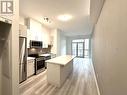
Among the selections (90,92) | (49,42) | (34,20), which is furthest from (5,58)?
(49,42)

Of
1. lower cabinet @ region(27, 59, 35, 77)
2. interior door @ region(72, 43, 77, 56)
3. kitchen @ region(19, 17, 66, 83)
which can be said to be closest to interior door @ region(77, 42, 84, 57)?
interior door @ region(72, 43, 77, 56)

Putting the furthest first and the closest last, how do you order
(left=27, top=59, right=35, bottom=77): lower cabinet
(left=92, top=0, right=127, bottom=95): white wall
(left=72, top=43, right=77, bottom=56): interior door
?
(left=72, top=43, right=77, bottom=56): interior door < (left=27, top=59, right=35, bottom=77): lower cabinet < (left=92, top=0, right=127, bottom=95): white wall

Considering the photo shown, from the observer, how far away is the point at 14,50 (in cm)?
142

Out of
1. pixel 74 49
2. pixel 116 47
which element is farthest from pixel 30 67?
pixel 74 49

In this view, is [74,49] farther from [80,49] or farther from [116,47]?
[116,47]

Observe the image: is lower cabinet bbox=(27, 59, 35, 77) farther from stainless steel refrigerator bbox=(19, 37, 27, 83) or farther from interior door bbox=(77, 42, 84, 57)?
interior door bbox=(77, 42, 84, 57)

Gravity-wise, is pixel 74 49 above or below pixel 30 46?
below

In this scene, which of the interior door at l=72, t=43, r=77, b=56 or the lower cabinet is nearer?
the lower cabinet

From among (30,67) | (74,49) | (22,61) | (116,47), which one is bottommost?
(30,67)

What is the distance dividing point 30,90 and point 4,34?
2.32 meters

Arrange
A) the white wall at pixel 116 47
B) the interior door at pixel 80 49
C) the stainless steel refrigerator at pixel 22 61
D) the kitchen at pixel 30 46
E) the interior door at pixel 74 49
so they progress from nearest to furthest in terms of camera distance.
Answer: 1. the white wall at pixel 116 47
2. the stainless steel refrigerator at pixel 22 61
3. the kitchen at pixel 30 46
4. the interior door at pixel 80 49
5. the interior door at pixel 74 49

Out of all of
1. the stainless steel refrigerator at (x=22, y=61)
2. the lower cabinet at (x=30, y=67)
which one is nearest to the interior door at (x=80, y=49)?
the lower cabinet at (x=30, y=67)

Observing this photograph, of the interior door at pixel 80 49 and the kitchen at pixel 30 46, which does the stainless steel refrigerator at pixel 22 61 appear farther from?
the interior door at pixel 80 49

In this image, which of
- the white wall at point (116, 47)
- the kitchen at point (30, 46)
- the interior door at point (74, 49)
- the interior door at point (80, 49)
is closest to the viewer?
the white wall at point (116, 47)
